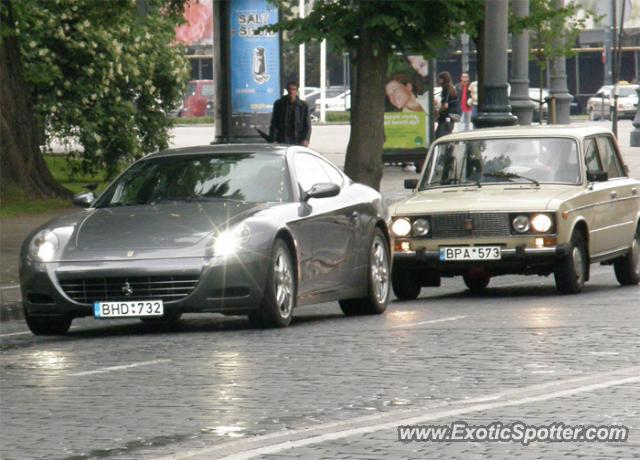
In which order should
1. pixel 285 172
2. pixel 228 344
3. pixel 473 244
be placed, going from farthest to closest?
pixel 473 244
pixel 285 172
pixel 228 344

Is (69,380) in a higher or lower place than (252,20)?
lower

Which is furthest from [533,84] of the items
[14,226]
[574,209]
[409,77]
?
[574,209]

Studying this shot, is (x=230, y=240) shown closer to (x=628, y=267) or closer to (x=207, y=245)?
(x=207, y=245)

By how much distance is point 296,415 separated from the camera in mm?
8859

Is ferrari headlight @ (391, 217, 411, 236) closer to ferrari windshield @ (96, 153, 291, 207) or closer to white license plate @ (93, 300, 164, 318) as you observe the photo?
ferrari windshield @ (96, 153, 291, 207)

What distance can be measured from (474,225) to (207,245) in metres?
4.20

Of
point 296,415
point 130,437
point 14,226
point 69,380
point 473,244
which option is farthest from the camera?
point 14,226

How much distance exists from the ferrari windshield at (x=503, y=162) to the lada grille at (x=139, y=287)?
5327mm

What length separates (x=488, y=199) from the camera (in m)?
16.9

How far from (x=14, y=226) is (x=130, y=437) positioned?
630 inches

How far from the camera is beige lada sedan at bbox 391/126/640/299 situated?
1656cm

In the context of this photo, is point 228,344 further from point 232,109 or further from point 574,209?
point 232,109

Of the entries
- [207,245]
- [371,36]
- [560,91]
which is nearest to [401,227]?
[207,245]

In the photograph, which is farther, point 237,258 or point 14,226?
point 14,226
